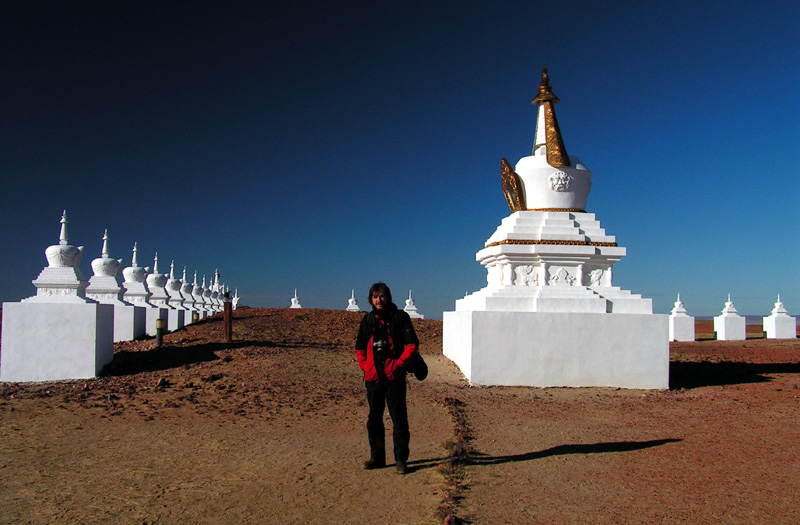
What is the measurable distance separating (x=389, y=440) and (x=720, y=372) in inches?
356

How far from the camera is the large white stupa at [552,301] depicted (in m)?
10.3

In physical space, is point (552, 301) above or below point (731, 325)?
above

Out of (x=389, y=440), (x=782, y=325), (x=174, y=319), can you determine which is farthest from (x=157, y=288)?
(x=782, y=325)

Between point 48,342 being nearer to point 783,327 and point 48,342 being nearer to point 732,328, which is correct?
point 732,328

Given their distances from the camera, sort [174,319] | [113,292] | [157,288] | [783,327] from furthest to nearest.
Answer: [783,327] → [157,288] → [174,319] → [113,292]

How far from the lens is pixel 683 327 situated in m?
24.0

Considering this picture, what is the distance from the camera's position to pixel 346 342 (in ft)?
59.6

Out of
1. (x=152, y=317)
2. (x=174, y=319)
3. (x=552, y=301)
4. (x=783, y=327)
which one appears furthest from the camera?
(x=783, y=327)

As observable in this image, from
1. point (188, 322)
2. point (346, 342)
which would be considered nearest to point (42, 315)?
point (346, 342)

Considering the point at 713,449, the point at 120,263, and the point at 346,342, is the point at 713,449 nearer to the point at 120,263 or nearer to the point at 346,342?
the point at 346,342

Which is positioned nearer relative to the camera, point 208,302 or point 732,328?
point 732,328

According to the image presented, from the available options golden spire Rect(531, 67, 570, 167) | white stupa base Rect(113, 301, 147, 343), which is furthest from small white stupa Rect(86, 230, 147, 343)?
golden spire Rect(531, 67, 570, 167)

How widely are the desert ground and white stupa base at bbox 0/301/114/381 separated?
1.56ft

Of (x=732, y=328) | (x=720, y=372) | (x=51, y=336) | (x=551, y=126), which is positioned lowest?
(x=720, y=372)
